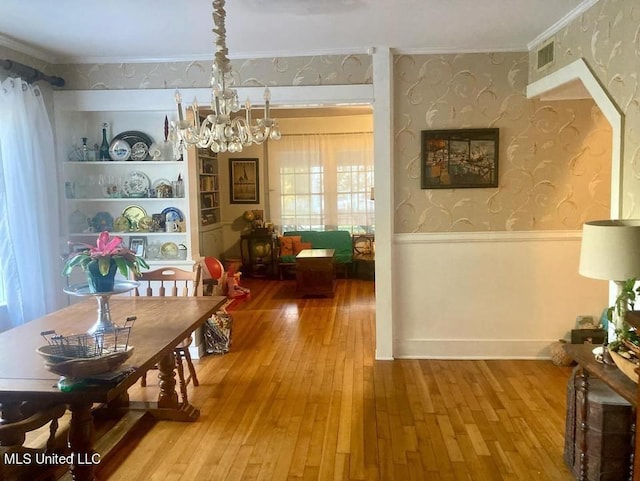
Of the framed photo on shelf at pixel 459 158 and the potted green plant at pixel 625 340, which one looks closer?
the potted green plant at pixel 625 340

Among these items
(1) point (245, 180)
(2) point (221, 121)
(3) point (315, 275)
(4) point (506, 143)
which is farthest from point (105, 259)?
(1) point (245, 180)

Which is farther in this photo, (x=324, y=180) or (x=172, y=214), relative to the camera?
(x=324, y=180)

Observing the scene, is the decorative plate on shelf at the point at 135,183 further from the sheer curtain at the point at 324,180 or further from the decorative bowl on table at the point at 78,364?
the sheer curtain at the point at 324,180

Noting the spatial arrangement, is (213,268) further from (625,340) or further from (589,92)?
(625,340)

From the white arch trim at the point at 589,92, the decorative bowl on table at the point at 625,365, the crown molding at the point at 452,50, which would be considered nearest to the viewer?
the decorative bowl on table at the point at 625,365

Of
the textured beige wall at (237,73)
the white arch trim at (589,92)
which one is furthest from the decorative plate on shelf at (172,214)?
the white arch trim at (589,92)

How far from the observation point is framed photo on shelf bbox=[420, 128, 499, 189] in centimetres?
412

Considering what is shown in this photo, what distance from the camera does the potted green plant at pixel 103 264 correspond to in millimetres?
2457

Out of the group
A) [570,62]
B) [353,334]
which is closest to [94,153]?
[353,334]

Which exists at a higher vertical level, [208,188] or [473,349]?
[208,188]

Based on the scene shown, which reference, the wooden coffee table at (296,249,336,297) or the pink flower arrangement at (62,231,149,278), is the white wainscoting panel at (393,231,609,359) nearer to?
the pink flower arrangement at (62,231,149,278)

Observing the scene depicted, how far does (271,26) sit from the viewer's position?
3449 mm

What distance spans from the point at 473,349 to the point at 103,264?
307 cm

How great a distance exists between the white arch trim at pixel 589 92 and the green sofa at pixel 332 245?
14.7 feet
